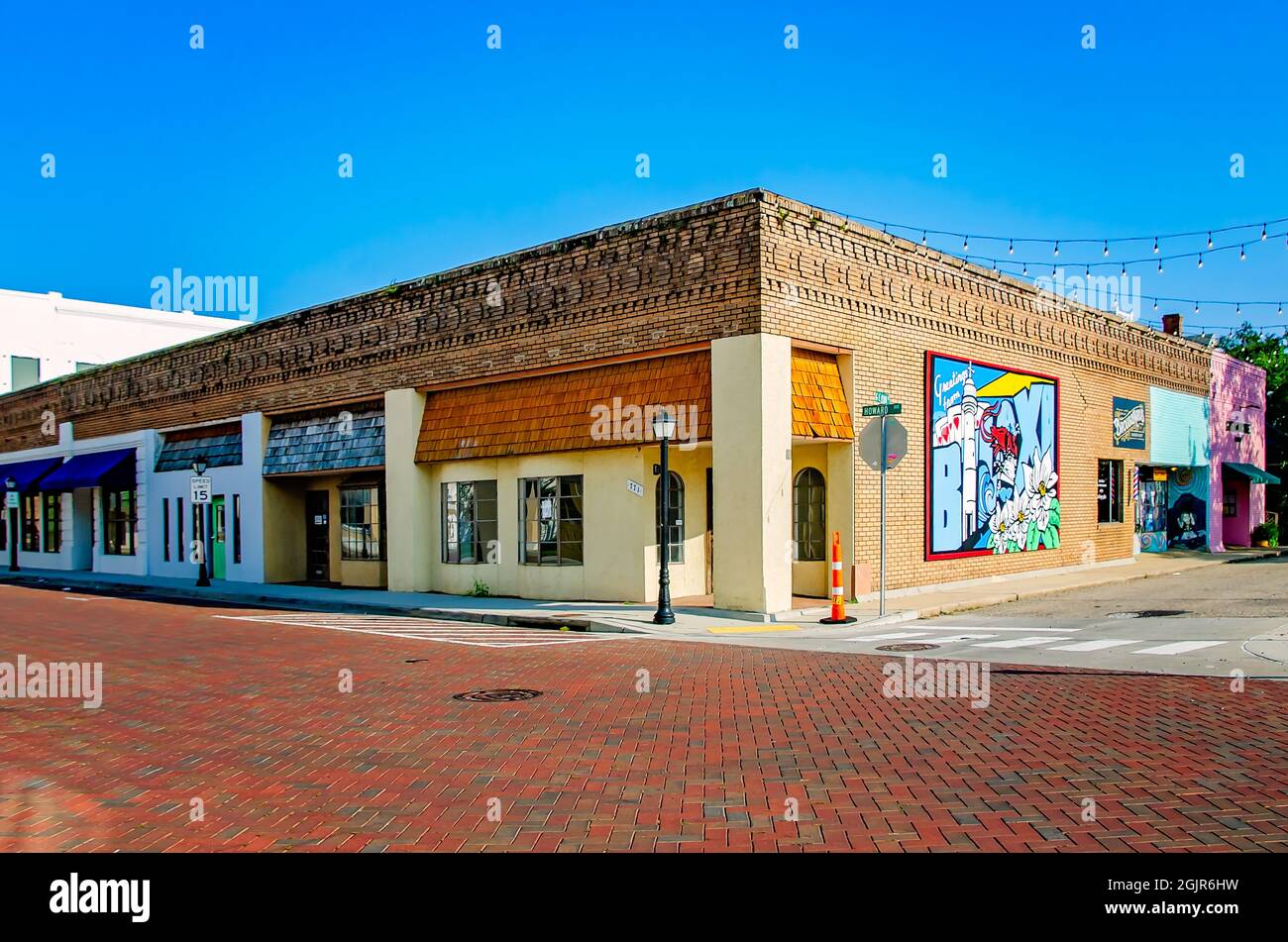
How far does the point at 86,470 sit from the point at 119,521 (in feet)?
6.74

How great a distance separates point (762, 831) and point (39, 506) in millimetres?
41175

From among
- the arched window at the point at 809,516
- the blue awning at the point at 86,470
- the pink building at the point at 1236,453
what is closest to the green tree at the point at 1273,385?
the pink building at the point at 1236,453

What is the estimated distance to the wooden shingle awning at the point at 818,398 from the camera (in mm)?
17984

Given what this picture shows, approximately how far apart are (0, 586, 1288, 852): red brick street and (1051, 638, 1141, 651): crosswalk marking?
204 centimetres

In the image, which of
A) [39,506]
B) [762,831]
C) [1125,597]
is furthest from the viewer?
[39,506]

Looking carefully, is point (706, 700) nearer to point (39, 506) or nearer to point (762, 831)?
point (762, 831)

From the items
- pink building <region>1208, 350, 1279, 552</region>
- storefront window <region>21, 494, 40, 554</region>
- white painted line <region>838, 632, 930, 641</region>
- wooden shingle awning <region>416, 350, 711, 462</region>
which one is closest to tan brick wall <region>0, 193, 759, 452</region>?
wooden shingle awning <region>416, 350, 711, 462</region>

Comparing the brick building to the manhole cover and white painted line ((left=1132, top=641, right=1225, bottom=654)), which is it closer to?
white painted line ((left=1132, top=641, right=1225, bottom=654))

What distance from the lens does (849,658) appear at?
12.6m

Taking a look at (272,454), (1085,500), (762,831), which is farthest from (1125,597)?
(272,454)

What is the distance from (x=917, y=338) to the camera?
→ 67.9ft

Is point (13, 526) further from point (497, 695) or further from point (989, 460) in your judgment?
point (497, 695)

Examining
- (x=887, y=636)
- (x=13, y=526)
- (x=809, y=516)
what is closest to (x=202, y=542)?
(x=809, y=516)
